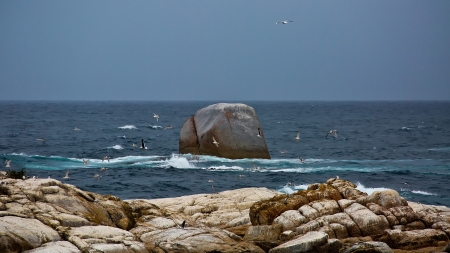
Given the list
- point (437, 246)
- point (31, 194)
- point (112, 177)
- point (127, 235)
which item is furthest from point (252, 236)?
point (112, 177)

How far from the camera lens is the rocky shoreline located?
1559 cm

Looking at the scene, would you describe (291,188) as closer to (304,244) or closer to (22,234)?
(304,244)

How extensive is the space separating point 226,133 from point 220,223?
681 inches

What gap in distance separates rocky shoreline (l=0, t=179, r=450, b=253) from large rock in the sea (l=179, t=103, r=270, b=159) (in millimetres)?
15941

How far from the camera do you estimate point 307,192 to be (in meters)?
20.2

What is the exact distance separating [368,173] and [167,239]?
24.3 metres

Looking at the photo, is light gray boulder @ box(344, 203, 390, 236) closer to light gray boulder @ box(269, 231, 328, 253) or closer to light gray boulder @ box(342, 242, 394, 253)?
light gray boulder @ box(342, 242, 394, 253)

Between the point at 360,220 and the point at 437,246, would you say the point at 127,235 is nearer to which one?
the point at 360,220

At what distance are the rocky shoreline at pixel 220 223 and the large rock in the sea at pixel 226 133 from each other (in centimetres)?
1594

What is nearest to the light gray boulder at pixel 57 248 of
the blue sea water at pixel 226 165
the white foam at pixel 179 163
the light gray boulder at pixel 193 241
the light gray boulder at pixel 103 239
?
the light gray boulder at pixel 103 239

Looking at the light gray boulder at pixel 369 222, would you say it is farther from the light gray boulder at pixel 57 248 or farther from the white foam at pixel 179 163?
the white foam at pixel 179 163

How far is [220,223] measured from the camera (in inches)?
791

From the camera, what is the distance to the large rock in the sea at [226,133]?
1463 inches

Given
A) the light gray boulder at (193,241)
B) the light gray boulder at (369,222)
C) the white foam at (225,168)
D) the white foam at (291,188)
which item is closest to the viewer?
the light gray boulder at (193,241)
